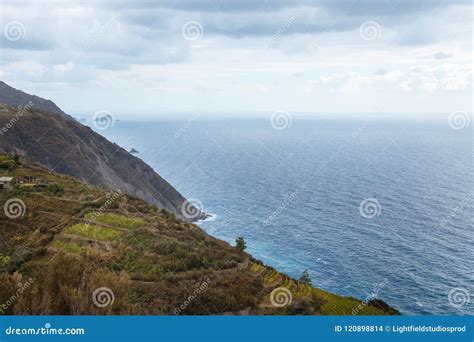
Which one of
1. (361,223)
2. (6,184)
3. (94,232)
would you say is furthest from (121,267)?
(361,223)

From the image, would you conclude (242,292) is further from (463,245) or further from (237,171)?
(237,171)

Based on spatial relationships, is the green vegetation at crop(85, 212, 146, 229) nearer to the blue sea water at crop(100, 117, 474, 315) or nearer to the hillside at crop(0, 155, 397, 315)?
the hillside at crop(0, 155, 397, 315)

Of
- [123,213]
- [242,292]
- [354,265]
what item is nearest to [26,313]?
[242,292]

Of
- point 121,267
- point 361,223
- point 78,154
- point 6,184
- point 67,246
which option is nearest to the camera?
point 121,267

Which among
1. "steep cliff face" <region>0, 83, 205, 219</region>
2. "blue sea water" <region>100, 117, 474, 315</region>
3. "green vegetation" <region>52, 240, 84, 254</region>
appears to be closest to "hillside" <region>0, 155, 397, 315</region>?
"green vegetation" <region>52, 240, 84, 254</region>

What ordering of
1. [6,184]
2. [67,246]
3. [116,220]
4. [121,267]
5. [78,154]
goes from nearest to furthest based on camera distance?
[121,267] < [67,246] < [116,220] < [6,184] < [78,154]

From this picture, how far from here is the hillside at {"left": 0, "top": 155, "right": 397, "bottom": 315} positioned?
47.5 feet

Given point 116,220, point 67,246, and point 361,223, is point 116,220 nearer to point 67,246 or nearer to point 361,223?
point 67,246

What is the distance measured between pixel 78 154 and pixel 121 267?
84173 millimetres

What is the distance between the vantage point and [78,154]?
103812 mm

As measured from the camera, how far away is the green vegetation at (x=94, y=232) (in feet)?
106

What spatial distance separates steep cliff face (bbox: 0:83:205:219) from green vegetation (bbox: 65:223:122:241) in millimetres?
61606

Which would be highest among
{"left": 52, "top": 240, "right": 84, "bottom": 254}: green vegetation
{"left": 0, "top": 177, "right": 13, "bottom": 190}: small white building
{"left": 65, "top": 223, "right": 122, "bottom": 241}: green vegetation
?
{"left": 0, "top": 177, "right": 13, "bottom": 190}: small white building

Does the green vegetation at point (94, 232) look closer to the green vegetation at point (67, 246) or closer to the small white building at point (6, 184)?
the green vegetation at point (67, 246)
